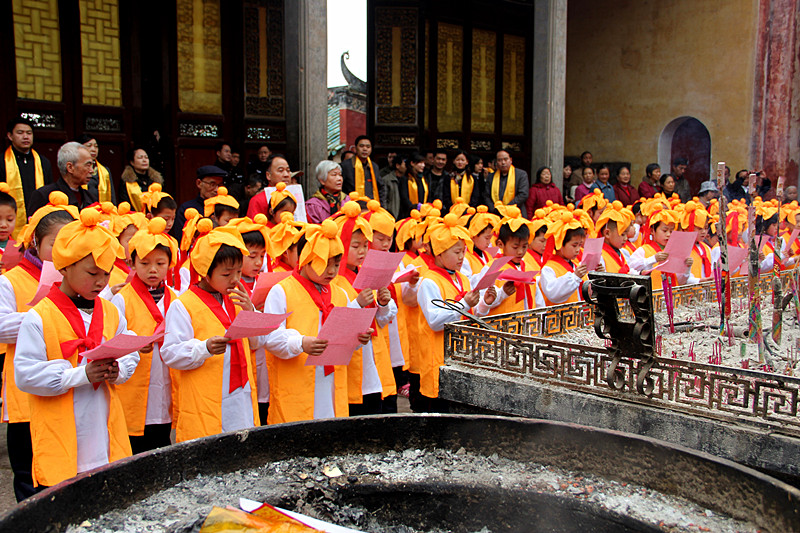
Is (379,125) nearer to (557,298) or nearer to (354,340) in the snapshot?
(557,298)

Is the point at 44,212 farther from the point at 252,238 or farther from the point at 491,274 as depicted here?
the point at 491,274

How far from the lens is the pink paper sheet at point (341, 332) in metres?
3.45

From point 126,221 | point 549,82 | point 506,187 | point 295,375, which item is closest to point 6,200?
point 126,221

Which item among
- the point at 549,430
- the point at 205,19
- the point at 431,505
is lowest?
the point at 431,505

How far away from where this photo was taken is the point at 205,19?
9719 millimetres

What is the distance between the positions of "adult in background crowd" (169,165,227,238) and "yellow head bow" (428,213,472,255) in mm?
2358

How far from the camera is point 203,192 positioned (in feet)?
21.6

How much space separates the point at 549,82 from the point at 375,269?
8.40 m

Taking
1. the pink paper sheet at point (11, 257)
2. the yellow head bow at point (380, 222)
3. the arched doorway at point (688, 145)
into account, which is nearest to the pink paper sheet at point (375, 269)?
the yellow head bow at point (380, 222)

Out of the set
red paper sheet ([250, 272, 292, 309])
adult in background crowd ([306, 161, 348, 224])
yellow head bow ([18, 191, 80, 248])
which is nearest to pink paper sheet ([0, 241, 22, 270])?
yellow head bow ([18, 191, 80, 248])

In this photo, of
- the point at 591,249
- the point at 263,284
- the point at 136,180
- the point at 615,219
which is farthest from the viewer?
the point at 136,180

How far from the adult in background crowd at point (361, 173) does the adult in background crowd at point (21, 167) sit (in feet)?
10.3

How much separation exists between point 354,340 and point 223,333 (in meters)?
0.61

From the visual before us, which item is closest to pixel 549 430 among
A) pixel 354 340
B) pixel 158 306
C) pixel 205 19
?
pixel 354 340
